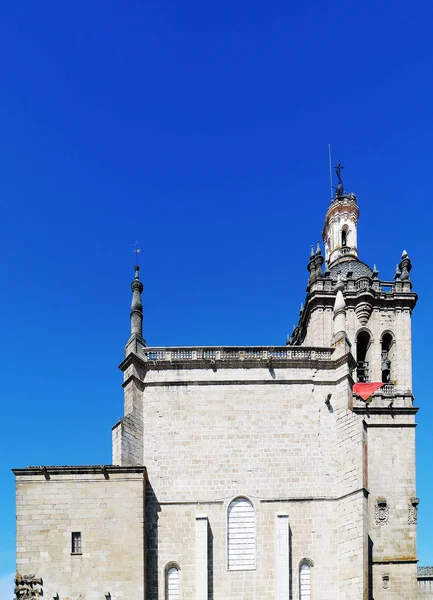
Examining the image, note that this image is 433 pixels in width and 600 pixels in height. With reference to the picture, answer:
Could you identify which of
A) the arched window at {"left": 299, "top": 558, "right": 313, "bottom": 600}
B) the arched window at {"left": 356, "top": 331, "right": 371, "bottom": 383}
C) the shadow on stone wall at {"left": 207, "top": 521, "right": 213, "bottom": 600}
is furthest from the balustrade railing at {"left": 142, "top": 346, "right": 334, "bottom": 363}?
the arched window at {"left": 356, "top": 331, "right": 371, "bottom": 383}

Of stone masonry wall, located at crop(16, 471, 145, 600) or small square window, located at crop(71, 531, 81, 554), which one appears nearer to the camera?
stone masonry wall, located at crop(16, 471, 145, 600)

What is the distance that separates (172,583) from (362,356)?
17.7 meters

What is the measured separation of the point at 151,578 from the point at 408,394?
685 inches

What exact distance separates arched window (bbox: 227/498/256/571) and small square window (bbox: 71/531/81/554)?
575 cm

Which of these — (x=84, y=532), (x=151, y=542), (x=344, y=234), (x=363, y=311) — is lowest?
(x=151, y=542)

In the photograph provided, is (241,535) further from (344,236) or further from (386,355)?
(344,236)

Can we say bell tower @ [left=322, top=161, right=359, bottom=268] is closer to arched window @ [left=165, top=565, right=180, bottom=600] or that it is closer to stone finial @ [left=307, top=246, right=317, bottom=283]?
Result: stone finial @ [left=307, top=246, right=317, bottom=283]

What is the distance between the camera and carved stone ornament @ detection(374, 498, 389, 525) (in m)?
34.1

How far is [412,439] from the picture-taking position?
35406 mm

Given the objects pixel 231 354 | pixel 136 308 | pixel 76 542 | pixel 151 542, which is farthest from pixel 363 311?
pixel 76 542

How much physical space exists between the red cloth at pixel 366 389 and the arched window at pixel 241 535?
9.49 meters

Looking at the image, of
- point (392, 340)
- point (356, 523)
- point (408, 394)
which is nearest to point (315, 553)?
point (356, 523)

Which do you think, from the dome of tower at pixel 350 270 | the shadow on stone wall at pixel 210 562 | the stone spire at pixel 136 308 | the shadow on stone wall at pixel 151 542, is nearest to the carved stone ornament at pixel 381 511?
the shadow on stone wall at pixel 210 562

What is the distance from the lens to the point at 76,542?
24.7m
